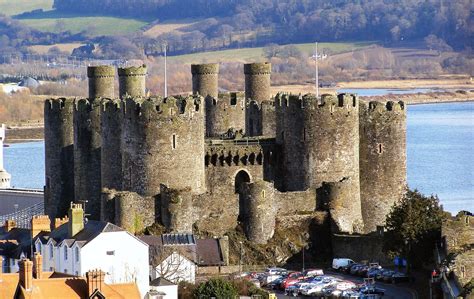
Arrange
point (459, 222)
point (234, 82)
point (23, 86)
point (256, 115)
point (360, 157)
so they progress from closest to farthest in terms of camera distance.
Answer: point (459, 222)
point (360, 157)
point (256, 115)
point (234, 82)
point (23, 86)

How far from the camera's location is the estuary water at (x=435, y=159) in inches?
2753

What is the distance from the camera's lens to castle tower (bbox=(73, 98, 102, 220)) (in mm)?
47750

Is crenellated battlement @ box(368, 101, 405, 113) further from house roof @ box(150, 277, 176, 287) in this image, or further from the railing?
the railing

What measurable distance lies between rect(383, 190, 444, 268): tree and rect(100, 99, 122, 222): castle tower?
290 inches

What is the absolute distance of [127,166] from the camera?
1770 inches

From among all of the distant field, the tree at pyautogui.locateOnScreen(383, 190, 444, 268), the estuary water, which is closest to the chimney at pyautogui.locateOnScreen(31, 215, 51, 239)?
the tree at pyautogui.locateOnScreen(383, 190, 444, 268)

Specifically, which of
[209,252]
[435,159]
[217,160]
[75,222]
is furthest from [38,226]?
[435,159]

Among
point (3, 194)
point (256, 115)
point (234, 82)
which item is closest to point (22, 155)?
point (234, 82)

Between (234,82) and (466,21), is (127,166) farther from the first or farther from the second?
(466,21)

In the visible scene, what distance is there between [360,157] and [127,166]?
634 cm

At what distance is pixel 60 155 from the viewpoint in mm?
49656

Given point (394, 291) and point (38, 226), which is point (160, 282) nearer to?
point (394, 291)

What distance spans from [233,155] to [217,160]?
0.51m

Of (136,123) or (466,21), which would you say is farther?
(466,21)
